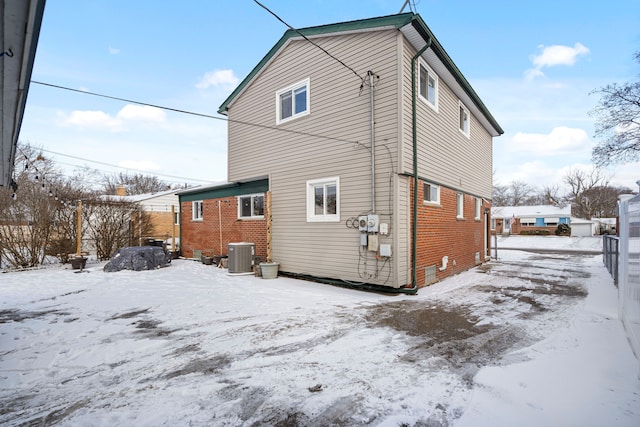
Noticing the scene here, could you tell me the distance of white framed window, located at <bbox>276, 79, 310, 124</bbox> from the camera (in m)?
9.30

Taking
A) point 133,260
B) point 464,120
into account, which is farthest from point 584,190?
point 133,260

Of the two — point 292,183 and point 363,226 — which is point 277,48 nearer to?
point 292,183

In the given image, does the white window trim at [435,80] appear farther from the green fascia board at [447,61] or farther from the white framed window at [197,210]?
the white framed window at [197,210]

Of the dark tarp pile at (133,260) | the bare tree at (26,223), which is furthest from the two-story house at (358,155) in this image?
the bare tree at (26,223)

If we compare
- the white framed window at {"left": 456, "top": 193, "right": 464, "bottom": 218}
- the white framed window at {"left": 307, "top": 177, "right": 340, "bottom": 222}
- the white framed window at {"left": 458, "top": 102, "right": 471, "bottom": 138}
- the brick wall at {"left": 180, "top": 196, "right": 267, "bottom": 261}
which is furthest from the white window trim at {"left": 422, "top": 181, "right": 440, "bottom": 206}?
the brick wall at {"left": 180, "top": 196, "right": 267, "bottom": 261}

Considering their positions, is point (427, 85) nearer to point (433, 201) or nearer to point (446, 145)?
point (446, 145)

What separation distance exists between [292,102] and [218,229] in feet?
20.5

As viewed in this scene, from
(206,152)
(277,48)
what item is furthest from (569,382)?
(206,152)

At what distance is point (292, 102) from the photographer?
9734 millimetres

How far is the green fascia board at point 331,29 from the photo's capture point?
701 cm

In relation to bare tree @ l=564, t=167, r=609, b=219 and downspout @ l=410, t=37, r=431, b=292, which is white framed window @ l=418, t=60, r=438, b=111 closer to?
downspout @ l=410, t=37, r=431, b=292

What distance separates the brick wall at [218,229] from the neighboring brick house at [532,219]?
117 ft

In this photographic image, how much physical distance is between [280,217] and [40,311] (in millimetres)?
6007

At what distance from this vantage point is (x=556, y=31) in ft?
36.6
